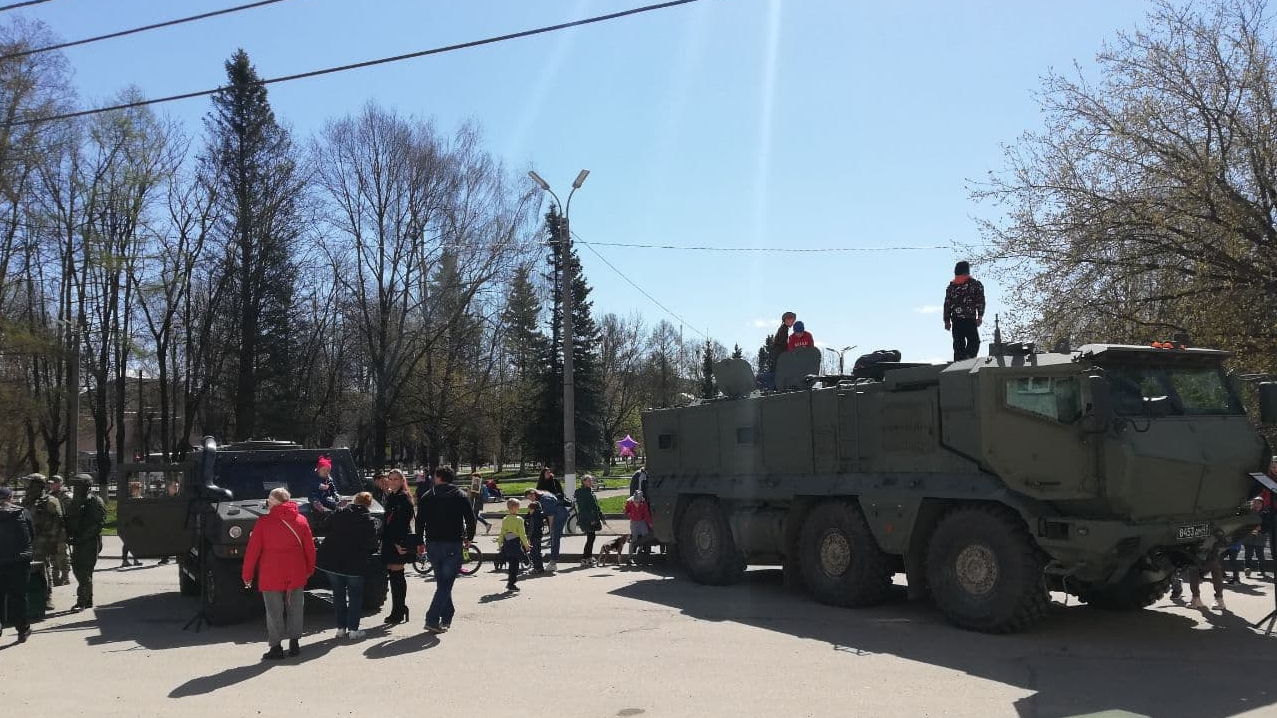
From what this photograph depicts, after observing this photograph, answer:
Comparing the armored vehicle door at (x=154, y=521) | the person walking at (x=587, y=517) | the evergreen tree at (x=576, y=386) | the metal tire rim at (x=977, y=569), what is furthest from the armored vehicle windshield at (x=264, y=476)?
the evergreen tree at (x=576, y=386)

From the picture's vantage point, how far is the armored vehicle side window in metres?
9.07

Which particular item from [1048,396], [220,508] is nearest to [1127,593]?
[1048,396]

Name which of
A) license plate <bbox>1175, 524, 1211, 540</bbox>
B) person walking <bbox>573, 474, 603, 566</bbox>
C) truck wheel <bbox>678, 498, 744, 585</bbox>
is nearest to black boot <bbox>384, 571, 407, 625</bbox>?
truck wheel <bbox>678, 498, 744, 585</bbox>

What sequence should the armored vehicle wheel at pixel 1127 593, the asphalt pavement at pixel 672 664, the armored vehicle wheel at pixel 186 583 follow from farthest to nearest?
the armored vehicle wheel at pixel 186 583, the armored vehicle wheel at pixel 1127 593, the asphalt pavement at pixel 672 664

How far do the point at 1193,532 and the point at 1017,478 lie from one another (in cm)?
159

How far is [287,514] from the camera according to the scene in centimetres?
927

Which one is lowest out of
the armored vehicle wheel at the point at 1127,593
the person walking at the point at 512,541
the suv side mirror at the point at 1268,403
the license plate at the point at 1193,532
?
the armored vehicle wheel at the point at 1127,593

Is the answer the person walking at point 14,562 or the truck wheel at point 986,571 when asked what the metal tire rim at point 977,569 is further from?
the person walking at point 14,562

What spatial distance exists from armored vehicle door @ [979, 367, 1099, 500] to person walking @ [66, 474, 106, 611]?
11.3 meters

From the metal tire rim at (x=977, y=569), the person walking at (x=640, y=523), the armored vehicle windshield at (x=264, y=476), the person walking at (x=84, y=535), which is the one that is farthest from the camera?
the person walking at (x=640, y=523)

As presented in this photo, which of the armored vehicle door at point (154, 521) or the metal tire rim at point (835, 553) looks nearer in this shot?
the metal tire rim at point (835, 553)

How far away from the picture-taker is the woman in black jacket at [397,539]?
Answer: 10.6m

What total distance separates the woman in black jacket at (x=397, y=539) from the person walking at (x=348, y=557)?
464 millimetres

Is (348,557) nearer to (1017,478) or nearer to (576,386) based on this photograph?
(1017,478)
